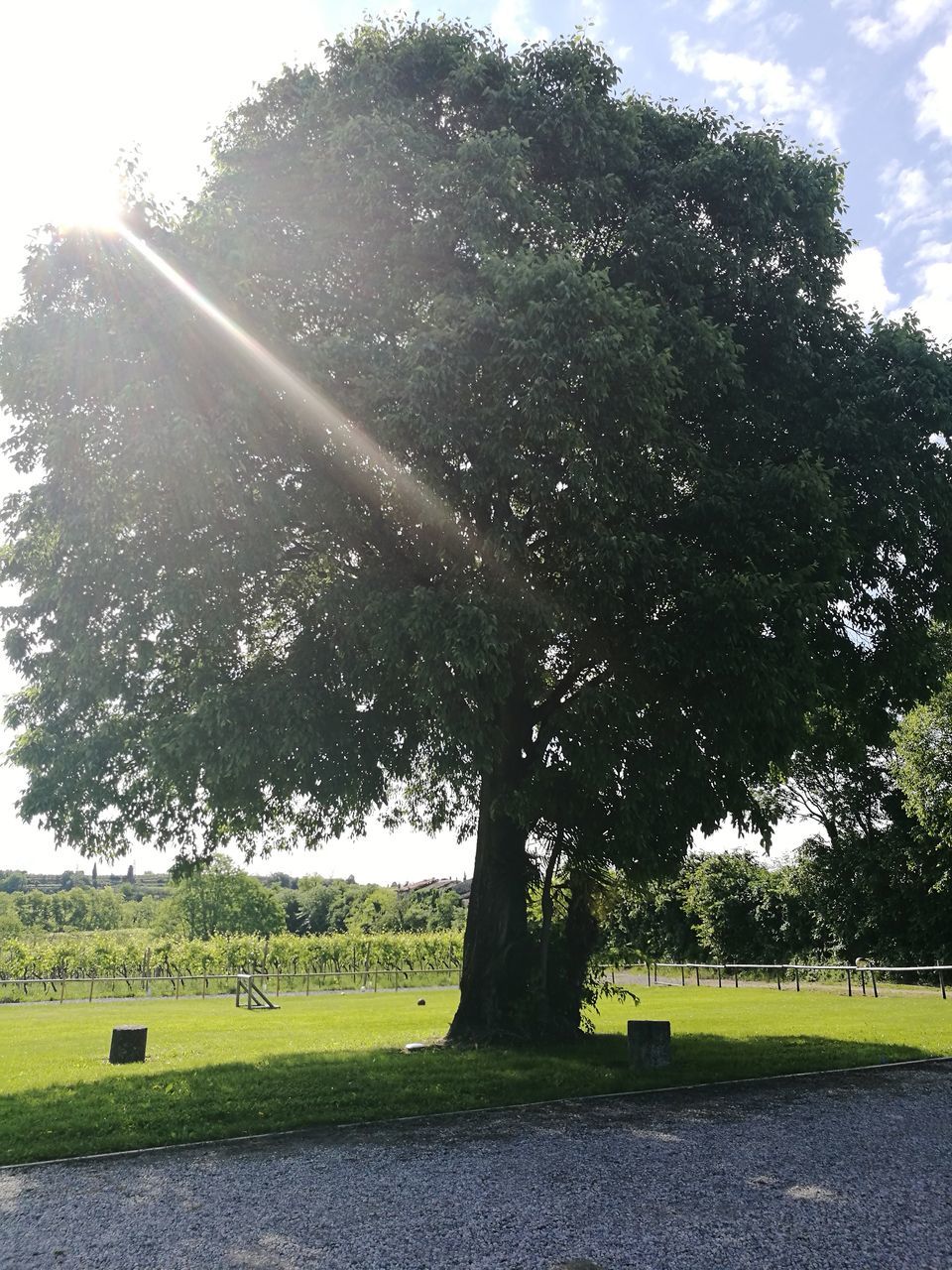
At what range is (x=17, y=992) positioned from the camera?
32.3 meters

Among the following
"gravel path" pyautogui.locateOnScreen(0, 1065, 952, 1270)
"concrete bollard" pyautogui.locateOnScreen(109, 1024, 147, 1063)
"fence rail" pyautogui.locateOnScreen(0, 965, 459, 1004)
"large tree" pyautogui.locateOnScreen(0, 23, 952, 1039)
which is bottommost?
"fence rail" pyautogui.locateOnScreen(0, 965, 459, 1004)

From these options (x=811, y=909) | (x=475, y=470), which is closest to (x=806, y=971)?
(x=811, y=909)

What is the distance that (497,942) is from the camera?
14516 mm

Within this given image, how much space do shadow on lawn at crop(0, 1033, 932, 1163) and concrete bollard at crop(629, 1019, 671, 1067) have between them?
15cm

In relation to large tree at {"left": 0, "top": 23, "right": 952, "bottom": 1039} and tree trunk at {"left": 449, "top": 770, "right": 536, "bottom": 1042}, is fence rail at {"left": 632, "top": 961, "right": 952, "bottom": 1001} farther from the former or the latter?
large tree at {"left": 0, "top": 23, "right": 952, "bottom": 1039}

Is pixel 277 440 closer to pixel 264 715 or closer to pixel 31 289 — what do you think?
pixel 264 715

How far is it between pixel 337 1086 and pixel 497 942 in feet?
15.0

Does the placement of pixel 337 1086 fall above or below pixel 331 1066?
above

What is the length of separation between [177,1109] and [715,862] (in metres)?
37.4

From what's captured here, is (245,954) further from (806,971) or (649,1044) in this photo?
(649,1044)

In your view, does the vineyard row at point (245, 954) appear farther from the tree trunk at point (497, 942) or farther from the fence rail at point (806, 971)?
the tree trunk at point (497, 942)

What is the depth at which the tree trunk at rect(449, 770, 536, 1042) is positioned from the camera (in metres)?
14.1

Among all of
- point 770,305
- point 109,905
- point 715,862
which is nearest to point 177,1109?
point 770,305

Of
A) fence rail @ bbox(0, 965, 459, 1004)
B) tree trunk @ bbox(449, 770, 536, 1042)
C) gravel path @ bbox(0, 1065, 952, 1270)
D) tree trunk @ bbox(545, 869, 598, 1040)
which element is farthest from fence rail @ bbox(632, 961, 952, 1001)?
gravel path @ bbox(0, 1065, 952, 1270)
